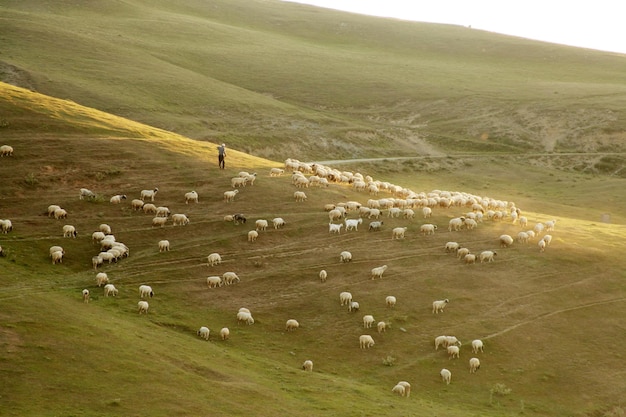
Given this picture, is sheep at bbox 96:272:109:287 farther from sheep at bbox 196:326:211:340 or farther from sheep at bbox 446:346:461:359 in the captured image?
sheep at bbox 446:346:461:359

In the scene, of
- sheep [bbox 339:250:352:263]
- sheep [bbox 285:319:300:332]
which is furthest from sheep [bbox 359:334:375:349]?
sheep [bbox 339:250:352:263]

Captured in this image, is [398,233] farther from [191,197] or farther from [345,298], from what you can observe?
[191,197]

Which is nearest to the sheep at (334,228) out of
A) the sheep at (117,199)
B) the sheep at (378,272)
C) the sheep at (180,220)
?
the sheep at (378,272)

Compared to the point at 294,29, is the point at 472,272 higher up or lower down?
lower down

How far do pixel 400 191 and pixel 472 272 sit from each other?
13299 mm

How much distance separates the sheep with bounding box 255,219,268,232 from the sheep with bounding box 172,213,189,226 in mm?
3775

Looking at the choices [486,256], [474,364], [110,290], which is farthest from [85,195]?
[474,364]

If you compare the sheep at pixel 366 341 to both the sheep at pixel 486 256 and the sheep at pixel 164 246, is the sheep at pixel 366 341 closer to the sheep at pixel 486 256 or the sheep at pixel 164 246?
the sheep at pixel 486 256

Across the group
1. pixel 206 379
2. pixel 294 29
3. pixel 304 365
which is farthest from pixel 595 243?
pixel 294 29

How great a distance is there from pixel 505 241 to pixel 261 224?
1299 centimetres

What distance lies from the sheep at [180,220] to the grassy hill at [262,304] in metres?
0.44

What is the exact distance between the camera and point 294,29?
522 feet

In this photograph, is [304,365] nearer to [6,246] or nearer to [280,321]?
[280,321]

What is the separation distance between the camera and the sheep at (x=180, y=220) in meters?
38.9
